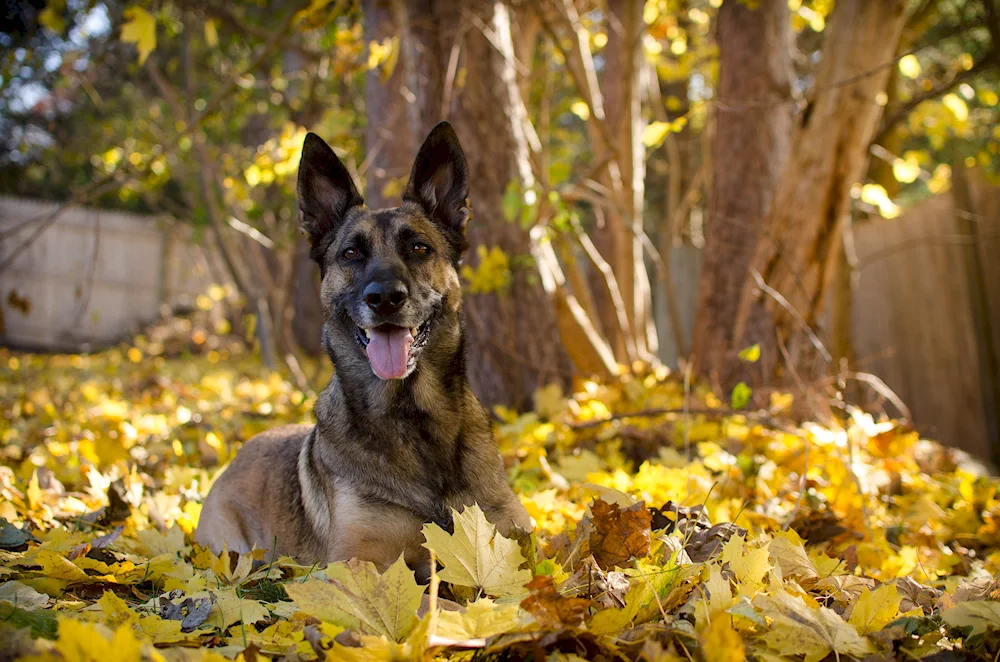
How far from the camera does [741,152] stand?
21.9 ft

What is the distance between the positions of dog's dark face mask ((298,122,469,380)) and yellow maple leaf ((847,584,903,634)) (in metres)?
1.81

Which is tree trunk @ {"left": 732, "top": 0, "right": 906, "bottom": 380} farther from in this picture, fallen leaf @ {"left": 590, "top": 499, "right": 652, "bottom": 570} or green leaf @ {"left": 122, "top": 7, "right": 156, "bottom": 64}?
green leaf @ {"left": 122, "top": 7, "right": 156, "bottom": 64}

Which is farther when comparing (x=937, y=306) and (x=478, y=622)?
(x=937, y=306)

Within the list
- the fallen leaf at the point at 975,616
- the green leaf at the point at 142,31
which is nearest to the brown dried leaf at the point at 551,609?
the fallen leaf at the point at 975,616

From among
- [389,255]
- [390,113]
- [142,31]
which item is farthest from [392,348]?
[390,113]

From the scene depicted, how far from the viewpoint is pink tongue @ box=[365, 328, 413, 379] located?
10.2ft

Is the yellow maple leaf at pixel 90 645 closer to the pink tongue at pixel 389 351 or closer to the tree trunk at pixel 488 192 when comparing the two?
the pink tongue at pixel 389 351

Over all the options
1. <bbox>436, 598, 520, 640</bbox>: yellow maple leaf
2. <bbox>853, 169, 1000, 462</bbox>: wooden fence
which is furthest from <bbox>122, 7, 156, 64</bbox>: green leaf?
<bbox>853, 169, 1000, 462</bbox>: wooden fence

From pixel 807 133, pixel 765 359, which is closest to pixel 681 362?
pixel 765 359

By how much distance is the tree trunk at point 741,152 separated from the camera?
6500 millimetres

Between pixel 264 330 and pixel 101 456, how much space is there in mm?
4509

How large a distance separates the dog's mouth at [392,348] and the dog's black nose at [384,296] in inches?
3.5

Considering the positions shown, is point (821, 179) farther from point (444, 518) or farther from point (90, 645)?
point (90, 645)

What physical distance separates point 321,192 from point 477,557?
88.1 inches
